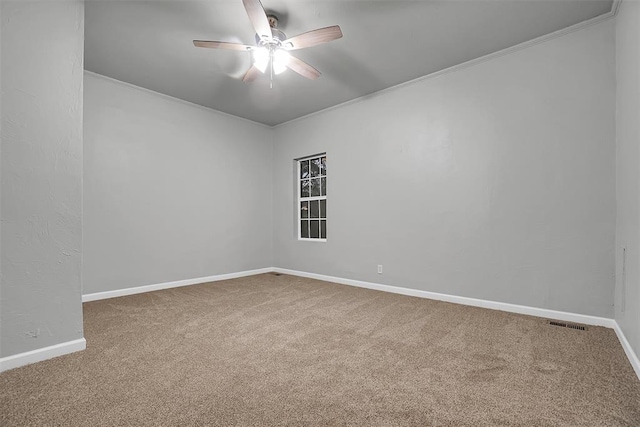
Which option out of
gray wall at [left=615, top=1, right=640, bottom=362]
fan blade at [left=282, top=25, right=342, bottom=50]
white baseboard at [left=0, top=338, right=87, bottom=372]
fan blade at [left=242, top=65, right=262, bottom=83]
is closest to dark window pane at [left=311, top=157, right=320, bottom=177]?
fan blade at [left=242, top=65, right=262, bottom=83]

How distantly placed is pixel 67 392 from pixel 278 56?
2.87m

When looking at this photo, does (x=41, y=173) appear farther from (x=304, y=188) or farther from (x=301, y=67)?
(x=304, y=188)

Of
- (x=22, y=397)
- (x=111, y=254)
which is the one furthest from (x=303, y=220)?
(x=22, y=397)

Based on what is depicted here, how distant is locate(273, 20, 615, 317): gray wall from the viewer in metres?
2.69

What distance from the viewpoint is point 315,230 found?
16.8 ft

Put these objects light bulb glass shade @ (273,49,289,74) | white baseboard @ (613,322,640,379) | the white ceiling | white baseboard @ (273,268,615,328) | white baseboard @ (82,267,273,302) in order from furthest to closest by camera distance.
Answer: white baseboard @ (82,267,273,302) → light bulb glass shade @ (273,49,289,74) → white baseboard @ (273,268,615,328) → the white ceiling → white baseboard @ (613,322,640,379)

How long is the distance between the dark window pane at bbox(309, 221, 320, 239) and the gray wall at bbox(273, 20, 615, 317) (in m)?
0.43

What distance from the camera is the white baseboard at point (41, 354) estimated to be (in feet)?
6.15

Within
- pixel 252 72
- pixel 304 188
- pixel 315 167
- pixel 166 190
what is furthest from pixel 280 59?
pixel 304 188

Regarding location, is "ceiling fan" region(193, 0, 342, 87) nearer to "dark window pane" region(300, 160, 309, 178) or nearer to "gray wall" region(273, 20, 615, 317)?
"gray wall" region(273, 20, 615, 317)

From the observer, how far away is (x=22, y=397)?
5.21 ft

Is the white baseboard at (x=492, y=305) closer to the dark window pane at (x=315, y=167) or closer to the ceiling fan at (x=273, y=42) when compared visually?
the dark window pane at (x=315, y=167)

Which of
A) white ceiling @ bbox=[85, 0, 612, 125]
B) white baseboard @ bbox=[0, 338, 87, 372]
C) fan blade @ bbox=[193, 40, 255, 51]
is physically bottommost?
white baseboard @ bbox=[0, 338, 87, 372]

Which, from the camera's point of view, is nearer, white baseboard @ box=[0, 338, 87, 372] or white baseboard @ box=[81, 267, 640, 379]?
white baseboard @ box=[0, 338, 87, 372]
